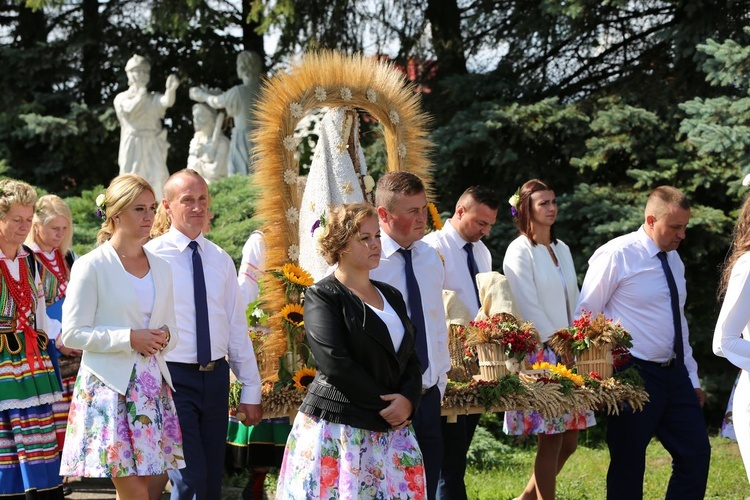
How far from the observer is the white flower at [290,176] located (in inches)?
236

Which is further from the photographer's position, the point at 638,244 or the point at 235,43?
the point at 235,43

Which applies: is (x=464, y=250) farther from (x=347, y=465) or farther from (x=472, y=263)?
(x=347, y=465)

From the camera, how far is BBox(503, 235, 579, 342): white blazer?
21.3 feet

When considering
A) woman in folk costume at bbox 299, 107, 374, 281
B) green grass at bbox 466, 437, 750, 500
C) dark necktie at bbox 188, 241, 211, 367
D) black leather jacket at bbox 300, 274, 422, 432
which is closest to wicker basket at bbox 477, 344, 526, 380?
woman in folk costume at bbox 299, 107, 374, 281

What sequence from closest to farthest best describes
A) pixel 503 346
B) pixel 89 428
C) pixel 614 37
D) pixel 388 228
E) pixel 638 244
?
1. pixel 89 428
2. pixel 388 228
3. pixel 503 346
4. pixel 638 244
5. pixel 614 37

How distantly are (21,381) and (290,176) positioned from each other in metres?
1.96

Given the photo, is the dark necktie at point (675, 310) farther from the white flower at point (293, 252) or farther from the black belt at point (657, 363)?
the white flower at point (293, 252)

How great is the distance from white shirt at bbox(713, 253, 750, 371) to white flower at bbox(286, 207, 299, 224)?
2.46 meters

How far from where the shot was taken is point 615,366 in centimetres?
602

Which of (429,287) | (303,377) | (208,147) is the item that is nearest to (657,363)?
(429,287)

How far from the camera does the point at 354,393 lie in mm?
4266

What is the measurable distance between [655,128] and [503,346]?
6.03 meters

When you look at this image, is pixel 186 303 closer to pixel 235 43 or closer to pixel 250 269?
pixel 250 269

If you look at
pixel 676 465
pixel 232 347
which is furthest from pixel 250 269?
pixel 676 465
